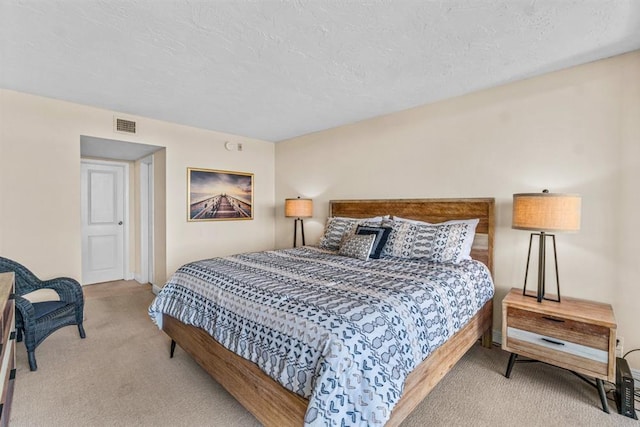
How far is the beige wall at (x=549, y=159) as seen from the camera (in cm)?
224

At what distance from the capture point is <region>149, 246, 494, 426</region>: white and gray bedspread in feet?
4.12

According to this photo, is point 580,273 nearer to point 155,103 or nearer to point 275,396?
point 275,396

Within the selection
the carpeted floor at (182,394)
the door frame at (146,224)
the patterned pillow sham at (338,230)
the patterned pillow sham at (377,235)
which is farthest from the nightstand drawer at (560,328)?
the door frame at (146,224)

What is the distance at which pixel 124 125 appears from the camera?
3.60 metres

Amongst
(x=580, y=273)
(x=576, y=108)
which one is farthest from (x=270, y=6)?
(x=580, y=273)

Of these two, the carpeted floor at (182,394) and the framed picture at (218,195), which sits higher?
the framed picture at (218,195)

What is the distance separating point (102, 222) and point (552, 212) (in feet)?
19.7

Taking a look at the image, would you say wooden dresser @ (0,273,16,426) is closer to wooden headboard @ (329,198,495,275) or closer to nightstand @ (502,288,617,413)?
nightstand @ (502,288,617,413)

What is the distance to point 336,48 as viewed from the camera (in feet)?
6.98

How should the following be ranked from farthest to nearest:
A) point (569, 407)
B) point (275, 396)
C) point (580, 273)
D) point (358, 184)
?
point (358, 184) < point (580, 273) < point (569, 407) < point (275, 396)

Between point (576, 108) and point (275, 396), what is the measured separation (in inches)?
122

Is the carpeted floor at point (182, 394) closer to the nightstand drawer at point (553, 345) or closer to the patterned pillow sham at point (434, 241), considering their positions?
the nightstand drawer at point (553, 345)

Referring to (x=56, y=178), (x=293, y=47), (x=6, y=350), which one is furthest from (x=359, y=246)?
(x=56, y=178)

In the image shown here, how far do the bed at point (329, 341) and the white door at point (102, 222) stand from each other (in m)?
3.27
